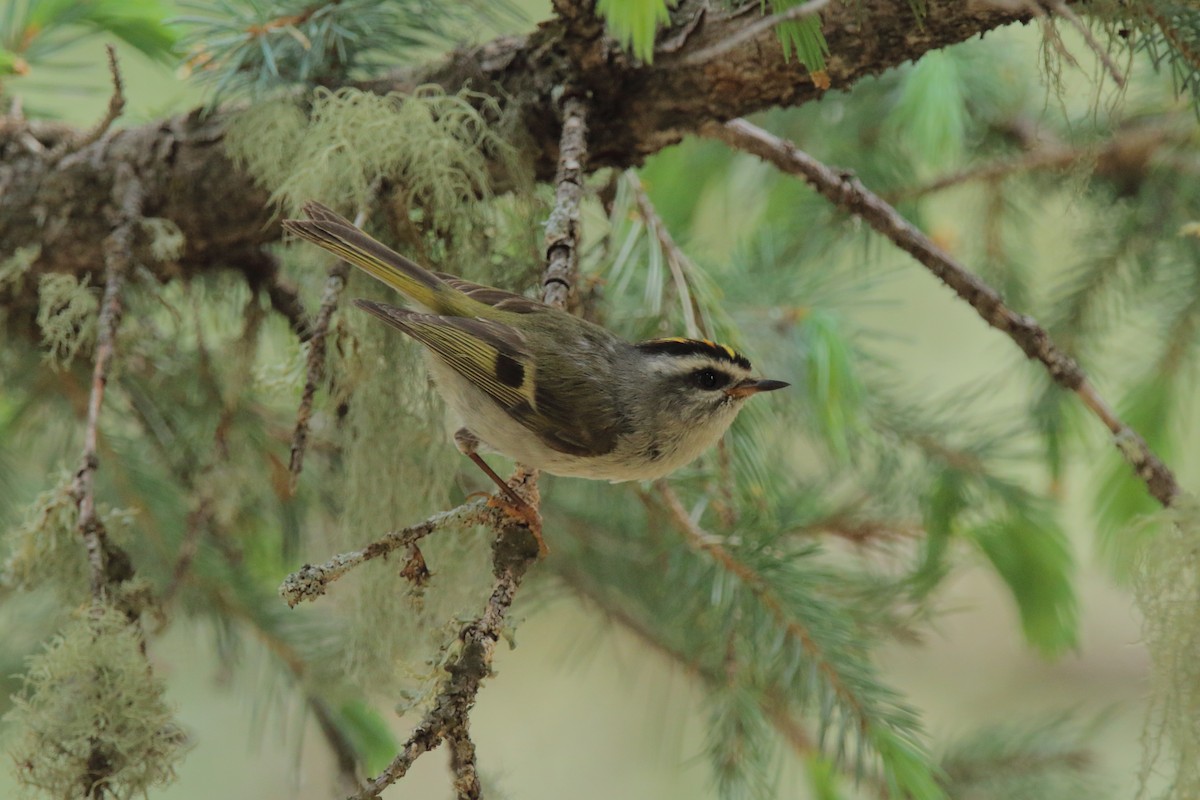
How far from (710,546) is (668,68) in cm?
78

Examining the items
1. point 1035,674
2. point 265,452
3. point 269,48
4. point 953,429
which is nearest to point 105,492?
point 265,452

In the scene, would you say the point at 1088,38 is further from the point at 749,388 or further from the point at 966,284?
the point at 749,388

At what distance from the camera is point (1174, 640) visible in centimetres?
112

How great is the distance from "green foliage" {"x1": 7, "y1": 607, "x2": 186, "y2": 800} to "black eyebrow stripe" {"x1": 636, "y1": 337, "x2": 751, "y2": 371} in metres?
0.93

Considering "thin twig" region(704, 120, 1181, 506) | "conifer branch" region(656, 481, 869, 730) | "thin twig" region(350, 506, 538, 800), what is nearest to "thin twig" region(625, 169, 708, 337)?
"thin twig" region(704, 120, 1181, 506)

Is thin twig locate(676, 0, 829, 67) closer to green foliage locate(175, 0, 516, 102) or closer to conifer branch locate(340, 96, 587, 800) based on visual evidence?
conifer branch locate(340, 96, 587, 800)

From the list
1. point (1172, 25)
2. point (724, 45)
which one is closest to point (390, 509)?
point (724, 45)

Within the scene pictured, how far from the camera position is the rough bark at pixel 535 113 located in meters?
1.52

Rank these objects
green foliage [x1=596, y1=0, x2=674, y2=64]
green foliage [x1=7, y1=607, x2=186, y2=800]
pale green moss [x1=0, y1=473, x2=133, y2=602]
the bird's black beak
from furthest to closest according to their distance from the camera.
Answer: the bird's black beak → pale green moss [x1=0, y1=473, x2=133, y2=602] → green foliage [x1=7, y1=607, x2=186, y2=800] → green foliage [x1=596, y1=0, x2=674, y2=64]

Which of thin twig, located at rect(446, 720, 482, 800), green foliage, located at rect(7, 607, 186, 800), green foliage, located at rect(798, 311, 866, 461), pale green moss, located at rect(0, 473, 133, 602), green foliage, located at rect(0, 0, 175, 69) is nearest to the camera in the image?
thin twig, located at rect(446, 720, 482, 800)

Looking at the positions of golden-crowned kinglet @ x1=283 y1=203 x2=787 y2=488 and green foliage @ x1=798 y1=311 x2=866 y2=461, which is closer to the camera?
golden-crowned kinglet @ x1=283 y1=203 x2=787 y2=488

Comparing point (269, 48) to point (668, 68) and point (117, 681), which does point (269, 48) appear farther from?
point (117, 681)

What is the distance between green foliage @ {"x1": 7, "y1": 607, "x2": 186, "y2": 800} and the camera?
52.2 inches

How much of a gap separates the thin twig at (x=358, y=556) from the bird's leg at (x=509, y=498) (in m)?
0.10
